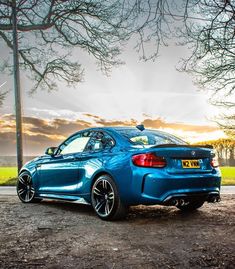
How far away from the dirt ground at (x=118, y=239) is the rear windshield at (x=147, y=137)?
1.28 metres

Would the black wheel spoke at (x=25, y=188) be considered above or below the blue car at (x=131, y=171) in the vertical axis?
below

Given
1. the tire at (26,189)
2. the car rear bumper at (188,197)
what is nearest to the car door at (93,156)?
the car rear bumper at (188,197)

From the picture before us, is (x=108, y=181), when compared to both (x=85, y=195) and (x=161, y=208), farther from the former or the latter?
(x=161, y=208)

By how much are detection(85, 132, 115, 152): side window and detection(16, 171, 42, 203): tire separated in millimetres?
2109

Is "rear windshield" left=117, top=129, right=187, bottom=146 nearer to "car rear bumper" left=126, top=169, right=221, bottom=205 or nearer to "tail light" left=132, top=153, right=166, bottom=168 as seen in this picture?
"tail light" left=132, top=153, right=166, bottom=168

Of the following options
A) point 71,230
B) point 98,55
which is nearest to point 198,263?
point 71,230

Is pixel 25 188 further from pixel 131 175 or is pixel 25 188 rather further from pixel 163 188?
pixel 163 188

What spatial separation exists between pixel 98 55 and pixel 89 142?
15.4 meters

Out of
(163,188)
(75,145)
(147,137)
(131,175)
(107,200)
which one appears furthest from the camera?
(75,145)

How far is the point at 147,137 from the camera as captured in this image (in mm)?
7633

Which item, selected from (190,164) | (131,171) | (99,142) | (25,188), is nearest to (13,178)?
(25,188)

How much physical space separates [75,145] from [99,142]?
2.70 feet

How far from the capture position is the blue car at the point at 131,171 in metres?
6.71

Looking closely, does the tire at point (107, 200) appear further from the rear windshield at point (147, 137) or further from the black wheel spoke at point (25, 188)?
the black wheel spoke at point (25, 188)
